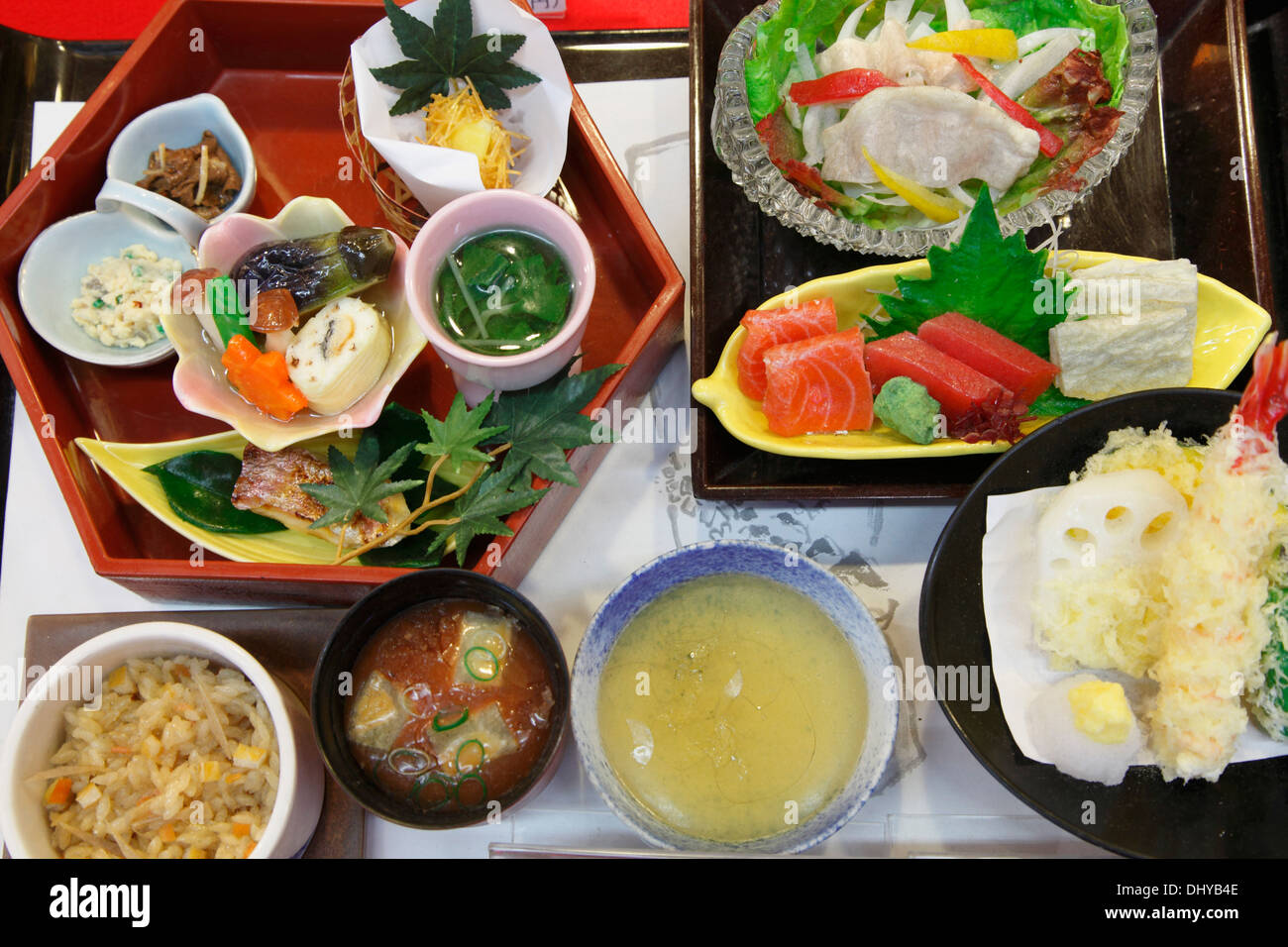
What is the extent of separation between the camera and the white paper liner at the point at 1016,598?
1.43 m

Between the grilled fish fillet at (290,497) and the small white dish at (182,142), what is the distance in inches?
19.1

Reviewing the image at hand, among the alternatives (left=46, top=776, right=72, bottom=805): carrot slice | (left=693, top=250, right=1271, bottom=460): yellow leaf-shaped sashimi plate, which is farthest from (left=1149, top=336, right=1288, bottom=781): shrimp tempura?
(left=46, top=776, right=72, bottom=805): carrot slice

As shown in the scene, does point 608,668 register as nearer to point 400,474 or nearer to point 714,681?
point 714,681

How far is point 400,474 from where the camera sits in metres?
1.63

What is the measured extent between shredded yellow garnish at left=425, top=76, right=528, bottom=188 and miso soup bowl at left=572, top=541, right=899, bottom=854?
78 cm

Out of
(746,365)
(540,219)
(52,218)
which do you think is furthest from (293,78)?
(746,365)

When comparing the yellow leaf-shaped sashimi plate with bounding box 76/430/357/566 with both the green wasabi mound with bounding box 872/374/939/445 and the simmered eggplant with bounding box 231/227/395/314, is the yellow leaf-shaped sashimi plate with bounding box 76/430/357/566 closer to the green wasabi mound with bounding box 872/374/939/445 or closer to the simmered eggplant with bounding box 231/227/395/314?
the simmered eggplant with bounding box 231/227/395/314

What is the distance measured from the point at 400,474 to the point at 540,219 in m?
0.51

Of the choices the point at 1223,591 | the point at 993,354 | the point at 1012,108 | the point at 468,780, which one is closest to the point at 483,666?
the point at 468,780

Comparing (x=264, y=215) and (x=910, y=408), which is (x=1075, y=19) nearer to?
(x=910, y=408)

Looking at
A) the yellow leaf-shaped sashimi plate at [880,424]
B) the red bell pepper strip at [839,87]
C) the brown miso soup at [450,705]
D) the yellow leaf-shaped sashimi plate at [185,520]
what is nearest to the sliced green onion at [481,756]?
the brown miso soup at [450,705]

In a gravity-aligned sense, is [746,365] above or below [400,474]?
above

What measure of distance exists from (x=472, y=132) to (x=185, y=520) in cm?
85

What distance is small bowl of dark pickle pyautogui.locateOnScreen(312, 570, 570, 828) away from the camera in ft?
4.66
